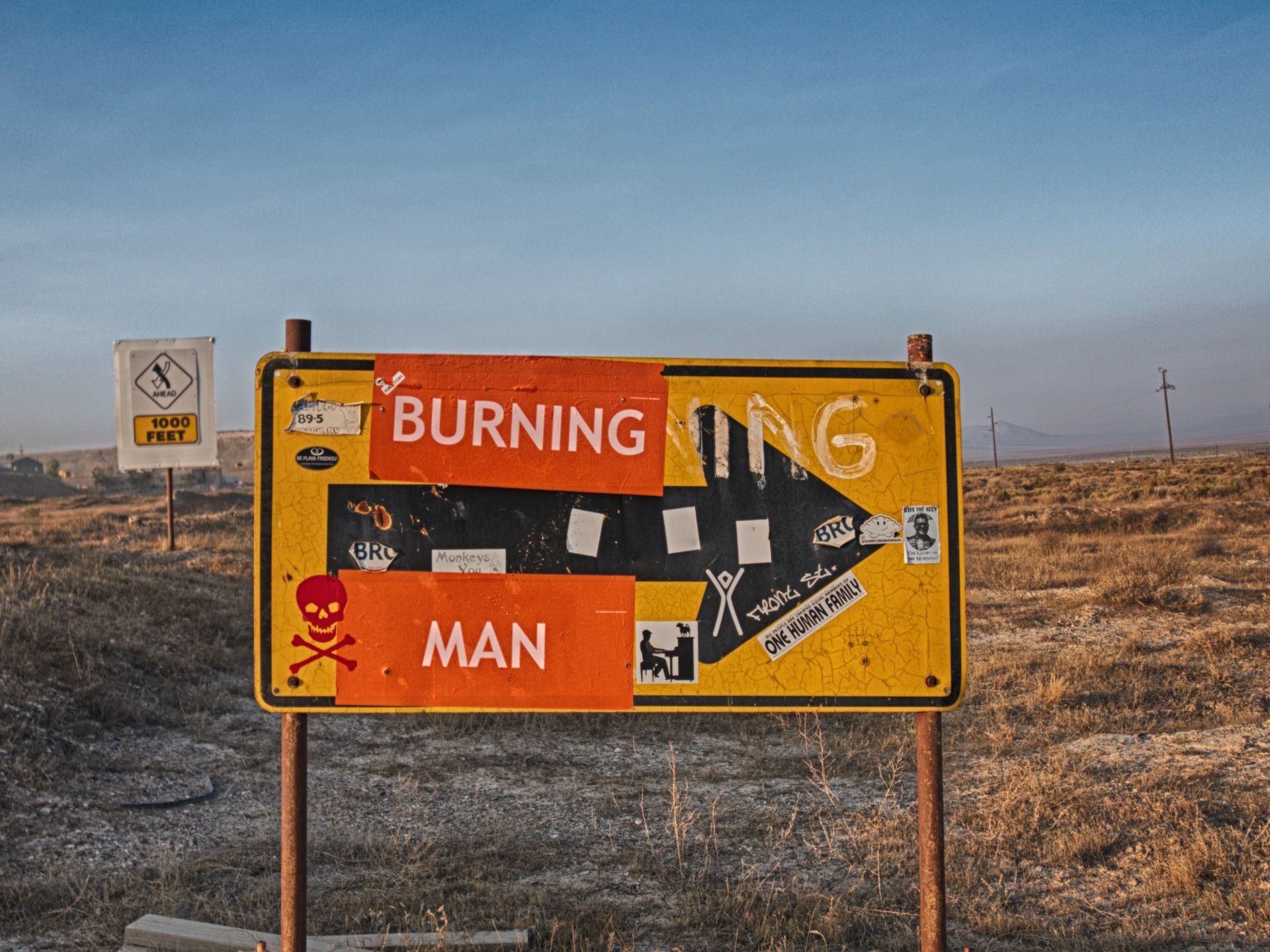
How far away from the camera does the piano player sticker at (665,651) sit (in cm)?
271

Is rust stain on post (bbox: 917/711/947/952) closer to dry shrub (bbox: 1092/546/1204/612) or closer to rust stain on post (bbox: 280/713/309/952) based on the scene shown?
rust stain on post (bbox: 280/713/309/952)

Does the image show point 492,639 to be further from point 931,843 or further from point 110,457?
point 110,457

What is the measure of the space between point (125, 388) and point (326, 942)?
13525mm

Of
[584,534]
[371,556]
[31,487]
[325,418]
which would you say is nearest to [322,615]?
[371,556]

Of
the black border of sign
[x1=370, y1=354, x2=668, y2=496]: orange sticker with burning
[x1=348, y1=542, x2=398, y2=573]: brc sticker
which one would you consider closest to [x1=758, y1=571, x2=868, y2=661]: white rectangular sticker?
the black border of sign

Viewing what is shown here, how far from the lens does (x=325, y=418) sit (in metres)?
2.69

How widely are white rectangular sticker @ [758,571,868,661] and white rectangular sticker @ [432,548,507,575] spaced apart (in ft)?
2.53

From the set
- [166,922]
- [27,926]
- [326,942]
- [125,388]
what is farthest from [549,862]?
[125,388]

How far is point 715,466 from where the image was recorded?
2748 millimetres

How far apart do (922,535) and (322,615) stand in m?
1.70

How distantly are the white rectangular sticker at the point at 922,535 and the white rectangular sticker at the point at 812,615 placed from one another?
173 mm

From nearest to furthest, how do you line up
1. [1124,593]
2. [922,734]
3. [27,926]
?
[922,734] < [27,926] < [1124,593]

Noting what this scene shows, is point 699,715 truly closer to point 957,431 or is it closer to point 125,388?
point 957,431

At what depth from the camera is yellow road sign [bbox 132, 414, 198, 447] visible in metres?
14.9
